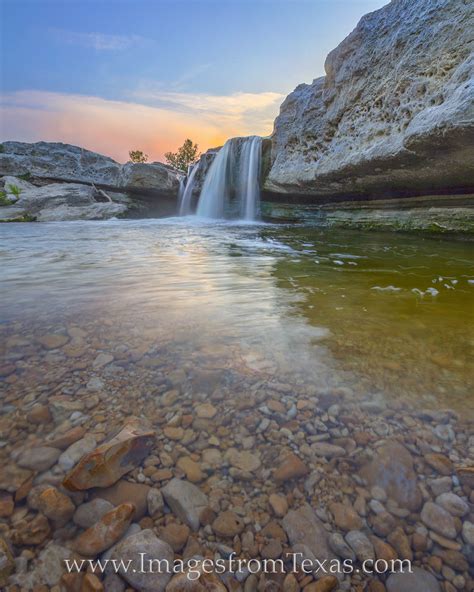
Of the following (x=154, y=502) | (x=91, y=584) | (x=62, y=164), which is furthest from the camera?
(x=62, y=164)

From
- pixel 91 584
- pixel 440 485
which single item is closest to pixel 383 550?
pixel 440 485

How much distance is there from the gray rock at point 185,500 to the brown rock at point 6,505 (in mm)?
427

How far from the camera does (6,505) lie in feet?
2.94

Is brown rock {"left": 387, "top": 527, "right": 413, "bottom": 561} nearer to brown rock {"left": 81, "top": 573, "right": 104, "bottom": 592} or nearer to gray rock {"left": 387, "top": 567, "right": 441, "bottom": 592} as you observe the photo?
gray rock {"left": 387, "top": 567, "right": 441, "bottom": 592}

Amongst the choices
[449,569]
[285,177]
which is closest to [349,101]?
[285,177]

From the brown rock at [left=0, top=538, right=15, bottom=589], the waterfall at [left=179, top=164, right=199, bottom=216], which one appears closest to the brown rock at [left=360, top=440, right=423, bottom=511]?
the brown rock at [left=0, top=538, right=15, bottom=589]

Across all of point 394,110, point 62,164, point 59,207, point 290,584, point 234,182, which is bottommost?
point 290,584

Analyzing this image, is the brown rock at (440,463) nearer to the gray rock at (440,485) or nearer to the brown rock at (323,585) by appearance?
the gray rock at (440,485)

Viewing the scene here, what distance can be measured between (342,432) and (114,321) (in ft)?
5.60

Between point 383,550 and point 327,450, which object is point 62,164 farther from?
point 383,550

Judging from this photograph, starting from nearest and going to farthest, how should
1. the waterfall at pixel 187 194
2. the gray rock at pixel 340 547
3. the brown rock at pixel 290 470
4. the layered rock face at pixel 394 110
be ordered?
the gray rock at pixel 340 547
the brown rock at pixel 290 470
the layered rock face at pixel 394 110
the waterfall at pixel 187 194

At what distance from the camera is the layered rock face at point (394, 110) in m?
5.27

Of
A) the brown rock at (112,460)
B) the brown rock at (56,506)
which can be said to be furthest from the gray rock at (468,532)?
the brown rock at (56,506)

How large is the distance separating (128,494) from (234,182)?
48.8 feet
